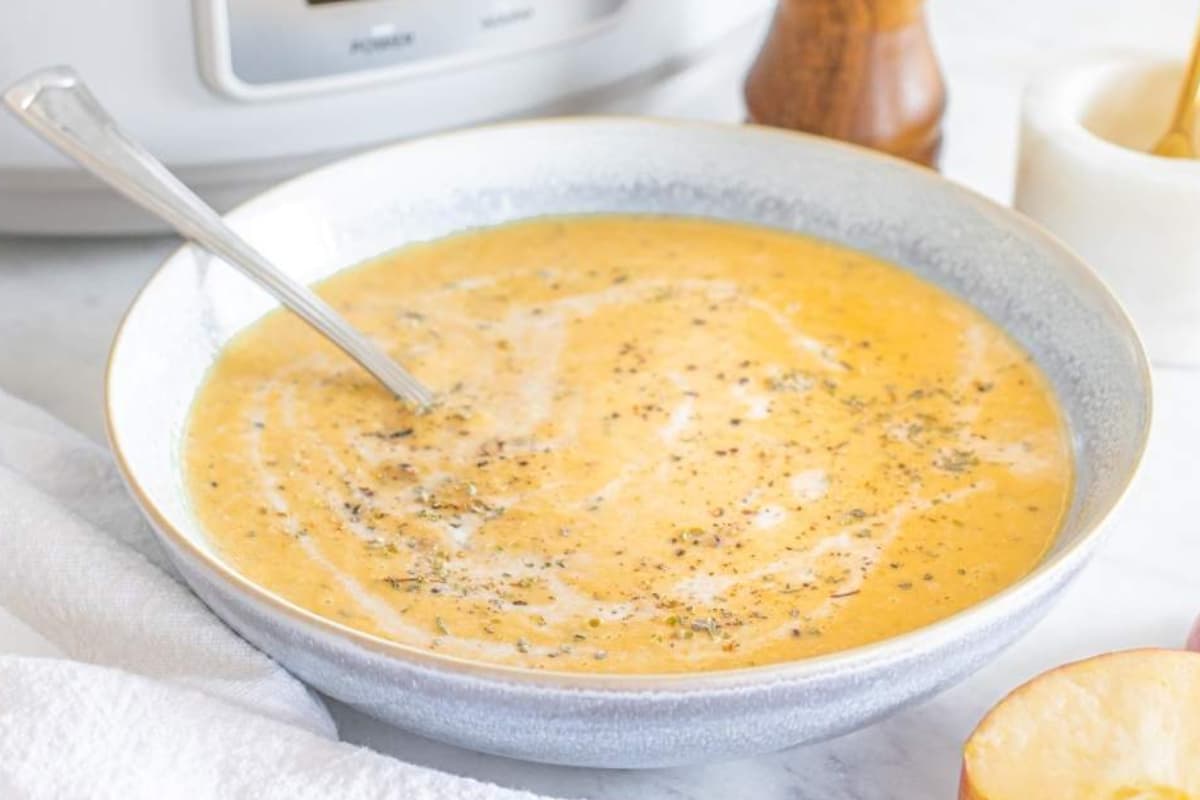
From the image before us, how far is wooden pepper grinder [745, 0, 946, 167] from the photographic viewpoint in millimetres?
1132

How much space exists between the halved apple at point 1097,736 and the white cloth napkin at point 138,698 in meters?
0.19

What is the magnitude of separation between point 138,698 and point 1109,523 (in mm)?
409

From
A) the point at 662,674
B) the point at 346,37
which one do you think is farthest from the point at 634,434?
the point at 346,37

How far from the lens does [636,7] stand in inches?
46.4

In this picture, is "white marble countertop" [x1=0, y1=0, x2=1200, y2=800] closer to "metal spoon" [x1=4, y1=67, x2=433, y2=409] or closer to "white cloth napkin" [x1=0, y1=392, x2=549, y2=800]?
"white cloth napkin" [x1=0, y1=392, x2=549, y2=800]

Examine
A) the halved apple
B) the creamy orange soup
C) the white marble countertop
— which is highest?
the halved apple

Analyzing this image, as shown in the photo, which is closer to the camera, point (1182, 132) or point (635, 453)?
point (635, 453)

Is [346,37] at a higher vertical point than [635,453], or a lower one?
higher

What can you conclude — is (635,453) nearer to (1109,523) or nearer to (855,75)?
(1109,523)

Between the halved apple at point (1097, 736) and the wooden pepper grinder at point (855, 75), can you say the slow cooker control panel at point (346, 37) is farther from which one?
the halved apple at point (1097, 736)

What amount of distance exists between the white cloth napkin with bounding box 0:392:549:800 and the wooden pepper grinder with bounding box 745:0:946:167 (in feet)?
1.75

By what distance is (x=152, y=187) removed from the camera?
915mm

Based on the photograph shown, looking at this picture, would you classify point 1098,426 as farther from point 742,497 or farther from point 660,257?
point 660,257

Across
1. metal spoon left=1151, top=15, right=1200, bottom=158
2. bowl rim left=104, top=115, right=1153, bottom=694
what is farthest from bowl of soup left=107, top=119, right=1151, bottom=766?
metal spoon left=1151, top=15, right=1200, bottom=158
